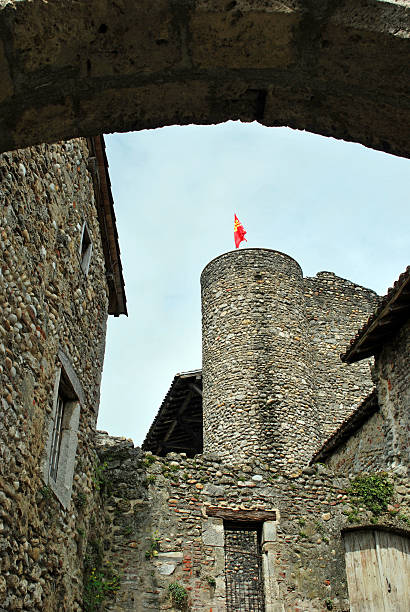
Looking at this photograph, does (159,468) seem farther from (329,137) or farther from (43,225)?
(329,137)

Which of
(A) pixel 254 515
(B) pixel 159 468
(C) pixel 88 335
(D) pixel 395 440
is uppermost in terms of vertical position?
(C) pixel 88 335

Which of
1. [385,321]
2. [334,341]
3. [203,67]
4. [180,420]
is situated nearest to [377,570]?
[385,321]

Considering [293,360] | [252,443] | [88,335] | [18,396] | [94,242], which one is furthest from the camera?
[293,360]

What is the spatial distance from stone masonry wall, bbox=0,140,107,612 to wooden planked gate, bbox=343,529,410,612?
386cm

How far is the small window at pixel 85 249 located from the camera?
7366 millimetres

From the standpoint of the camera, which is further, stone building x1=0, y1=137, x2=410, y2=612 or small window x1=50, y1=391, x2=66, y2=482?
small window x1=50, y1=391, x2=66, y2=482

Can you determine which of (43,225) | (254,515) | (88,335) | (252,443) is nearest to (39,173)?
(43,225)

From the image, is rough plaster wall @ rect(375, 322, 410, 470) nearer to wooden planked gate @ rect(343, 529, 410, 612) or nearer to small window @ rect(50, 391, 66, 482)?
wooden planked gate @ rect(343, 529, 410, 612)

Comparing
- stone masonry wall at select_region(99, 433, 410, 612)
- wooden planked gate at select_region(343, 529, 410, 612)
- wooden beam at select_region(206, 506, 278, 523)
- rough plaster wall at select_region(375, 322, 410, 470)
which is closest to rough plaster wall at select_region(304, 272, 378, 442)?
rough plaster wall at select_region(375, 322, 410, 470)

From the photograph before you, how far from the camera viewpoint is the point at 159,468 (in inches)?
336

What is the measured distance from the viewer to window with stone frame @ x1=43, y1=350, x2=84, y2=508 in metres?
5.49

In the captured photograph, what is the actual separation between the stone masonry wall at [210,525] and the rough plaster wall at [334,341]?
22.0 ft

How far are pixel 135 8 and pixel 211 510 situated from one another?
24.4 ft

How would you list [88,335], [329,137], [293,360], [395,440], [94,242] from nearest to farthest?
[329,137], [88,335], [94,242], [395,440], [293,360]
